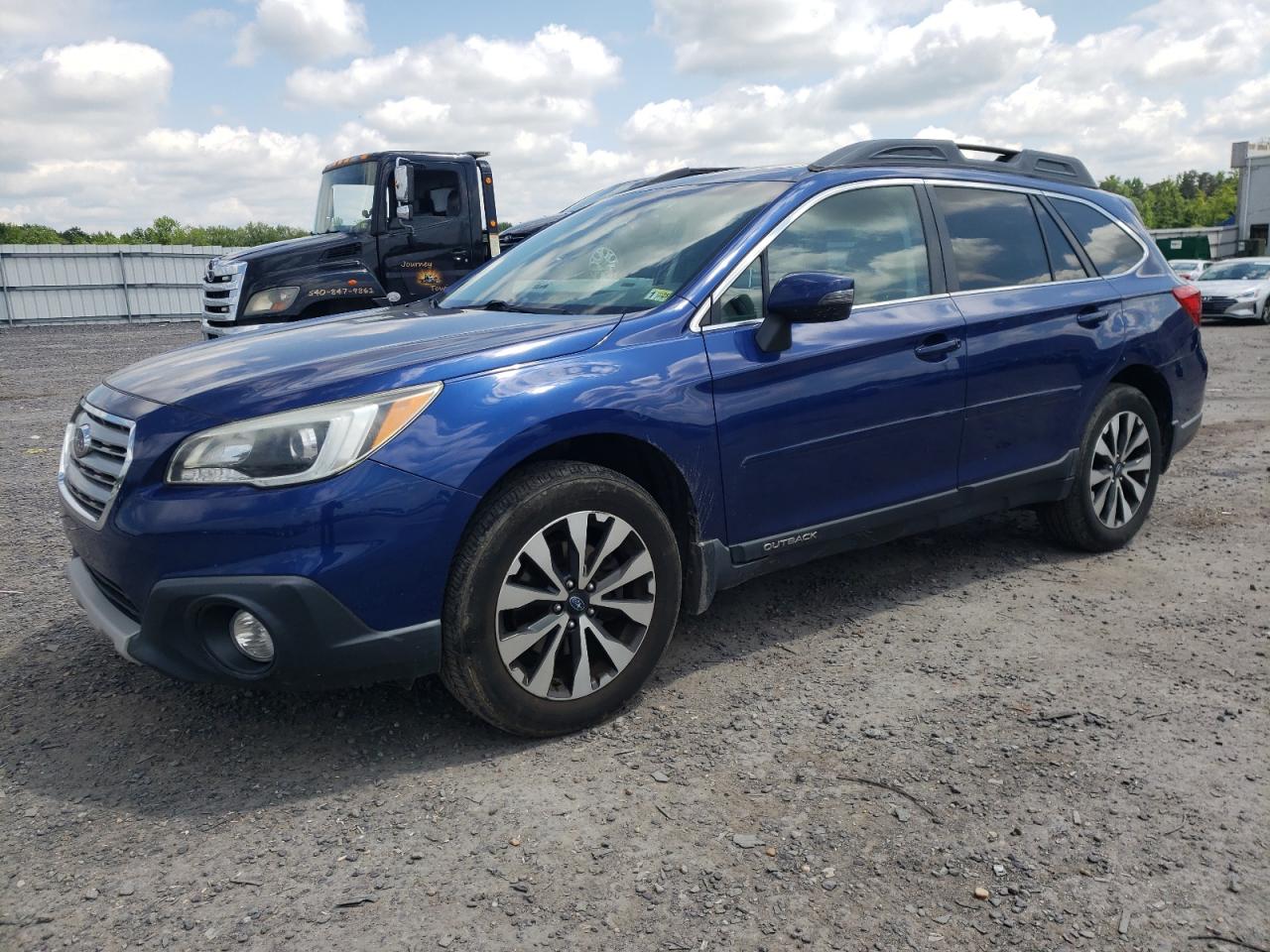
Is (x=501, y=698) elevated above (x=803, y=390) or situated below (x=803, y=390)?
below

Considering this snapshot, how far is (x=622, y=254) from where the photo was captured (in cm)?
385

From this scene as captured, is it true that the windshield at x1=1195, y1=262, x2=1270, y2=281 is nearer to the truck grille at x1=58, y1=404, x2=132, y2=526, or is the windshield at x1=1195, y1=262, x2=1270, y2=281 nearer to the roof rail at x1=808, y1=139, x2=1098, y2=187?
the roof rail at x1=808, y1=139, x2=1098, y2=187

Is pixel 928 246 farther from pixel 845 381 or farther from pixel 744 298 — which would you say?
pixel 744 298

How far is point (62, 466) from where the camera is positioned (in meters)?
3.31

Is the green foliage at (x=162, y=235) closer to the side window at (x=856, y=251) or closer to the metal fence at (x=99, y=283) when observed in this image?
the metal fence at (x=99, y=283)

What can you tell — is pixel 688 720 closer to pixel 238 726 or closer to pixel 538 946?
pixel 538 946

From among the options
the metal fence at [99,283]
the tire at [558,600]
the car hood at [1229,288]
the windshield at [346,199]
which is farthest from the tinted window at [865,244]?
the metal fence at [99,283]

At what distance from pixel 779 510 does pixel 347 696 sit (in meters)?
1.55

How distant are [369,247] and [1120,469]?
8.06 m

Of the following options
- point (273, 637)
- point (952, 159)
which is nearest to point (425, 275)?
point (952, 159)

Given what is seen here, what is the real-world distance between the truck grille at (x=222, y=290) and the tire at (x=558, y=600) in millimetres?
8585

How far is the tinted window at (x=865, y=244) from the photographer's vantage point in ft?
12.1

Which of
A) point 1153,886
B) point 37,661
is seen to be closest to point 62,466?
point 37,661

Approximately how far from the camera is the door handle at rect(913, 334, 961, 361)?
388cm
